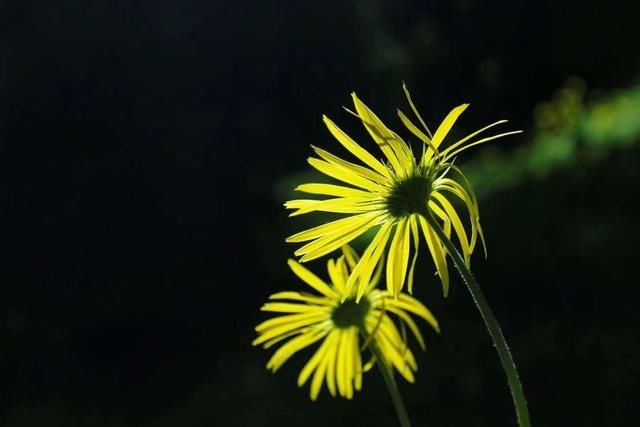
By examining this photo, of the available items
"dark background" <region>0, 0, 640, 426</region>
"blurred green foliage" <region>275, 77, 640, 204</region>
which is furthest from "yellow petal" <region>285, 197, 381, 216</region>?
"blurred green foliage" <region>275, 77, 640, 204</region>

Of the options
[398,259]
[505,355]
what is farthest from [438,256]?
[505,355]

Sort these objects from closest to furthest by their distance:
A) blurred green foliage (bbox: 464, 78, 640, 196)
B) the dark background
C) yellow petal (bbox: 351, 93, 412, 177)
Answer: yellow petal (bbox: 351, 93, 412, 177) → the dark background → blurred green foliage (bbox: 464, 78, 640, 196)

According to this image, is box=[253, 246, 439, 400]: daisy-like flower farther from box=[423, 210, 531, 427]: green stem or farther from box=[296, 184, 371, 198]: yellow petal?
box=[423, 210, 531, 427]: green stem

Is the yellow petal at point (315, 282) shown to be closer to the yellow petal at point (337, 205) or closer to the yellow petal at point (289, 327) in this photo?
the yellow petal at point (289, 327)

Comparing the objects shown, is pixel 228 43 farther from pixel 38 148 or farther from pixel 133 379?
pixel 133 379

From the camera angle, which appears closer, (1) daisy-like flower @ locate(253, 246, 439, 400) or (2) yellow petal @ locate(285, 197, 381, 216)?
(2) yellow petal @ locate(285, 197, 381, 216)

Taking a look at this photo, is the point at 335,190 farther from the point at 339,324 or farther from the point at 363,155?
the point at 339,324
